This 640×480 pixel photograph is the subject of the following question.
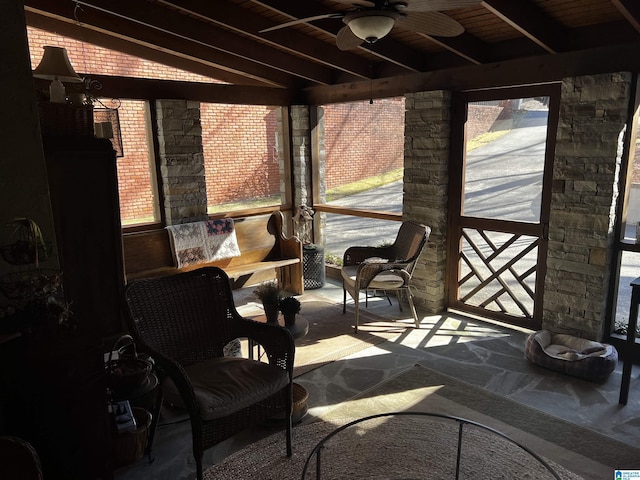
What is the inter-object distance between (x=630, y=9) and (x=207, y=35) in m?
3.20

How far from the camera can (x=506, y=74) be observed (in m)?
3.80

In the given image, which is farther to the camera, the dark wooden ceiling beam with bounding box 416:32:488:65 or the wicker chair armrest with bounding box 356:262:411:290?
the wicker chair armrest with bounding box 356:262:411:290

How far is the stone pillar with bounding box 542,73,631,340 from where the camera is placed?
327cm

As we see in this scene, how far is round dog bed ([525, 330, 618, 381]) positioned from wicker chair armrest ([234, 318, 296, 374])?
78.3 inches

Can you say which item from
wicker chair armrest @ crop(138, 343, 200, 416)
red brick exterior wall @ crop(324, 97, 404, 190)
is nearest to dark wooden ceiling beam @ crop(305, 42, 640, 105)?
wicker chair armrest @ crop(138, 343, 200, 416)

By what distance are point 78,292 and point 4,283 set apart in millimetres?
744

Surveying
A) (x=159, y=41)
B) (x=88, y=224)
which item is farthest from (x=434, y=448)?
(x=159, y=41)

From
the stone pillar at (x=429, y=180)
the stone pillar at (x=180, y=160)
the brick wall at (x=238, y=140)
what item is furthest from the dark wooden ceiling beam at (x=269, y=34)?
the brick wall at (x=238, y=140)

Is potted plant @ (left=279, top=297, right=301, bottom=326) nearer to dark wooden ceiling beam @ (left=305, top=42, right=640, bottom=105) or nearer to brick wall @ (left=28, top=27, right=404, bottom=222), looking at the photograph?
dark wooden ceiling beam @ (left=305, top=42, right=640, bottom=105)

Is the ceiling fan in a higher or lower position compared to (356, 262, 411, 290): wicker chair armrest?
higher

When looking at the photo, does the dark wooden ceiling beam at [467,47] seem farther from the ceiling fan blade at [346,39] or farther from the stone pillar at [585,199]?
the ceiling fan blade at [346,39]

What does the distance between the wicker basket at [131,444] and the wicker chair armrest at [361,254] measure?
2619 mm

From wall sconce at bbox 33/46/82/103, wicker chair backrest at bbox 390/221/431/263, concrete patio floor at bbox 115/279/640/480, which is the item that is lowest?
concrete patio floor at bbox 115/279/640/480

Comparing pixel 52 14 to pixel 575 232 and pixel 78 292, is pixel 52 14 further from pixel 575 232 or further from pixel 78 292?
pixel 575 232
